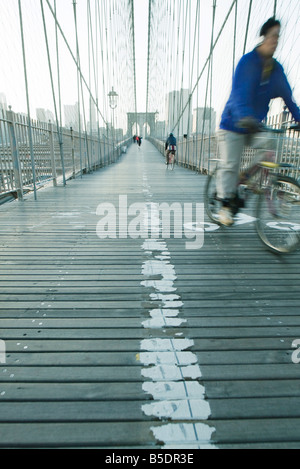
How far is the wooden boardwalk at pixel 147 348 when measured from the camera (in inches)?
35.4

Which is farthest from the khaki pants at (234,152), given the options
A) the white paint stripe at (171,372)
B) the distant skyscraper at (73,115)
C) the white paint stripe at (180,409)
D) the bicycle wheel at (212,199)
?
the distant skyscraper at (73,115)

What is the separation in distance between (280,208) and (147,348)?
4.71 ft

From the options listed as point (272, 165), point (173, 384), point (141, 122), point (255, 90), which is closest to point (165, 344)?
point (173, 384)

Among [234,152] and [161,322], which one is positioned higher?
[234,152]

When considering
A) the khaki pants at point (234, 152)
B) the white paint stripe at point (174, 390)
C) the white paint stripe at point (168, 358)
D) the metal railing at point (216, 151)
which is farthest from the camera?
the metal railing at point (216, 151)

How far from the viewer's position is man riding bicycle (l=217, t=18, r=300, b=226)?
2.05 meters

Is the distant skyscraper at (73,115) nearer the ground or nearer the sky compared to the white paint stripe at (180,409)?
nearer the sky

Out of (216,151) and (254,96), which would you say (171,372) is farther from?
(216,151)

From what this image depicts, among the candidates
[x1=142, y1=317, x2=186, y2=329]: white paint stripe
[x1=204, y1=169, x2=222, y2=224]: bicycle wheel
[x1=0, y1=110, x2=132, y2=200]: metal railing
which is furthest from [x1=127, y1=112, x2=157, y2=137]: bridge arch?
[x1=142, y1=317, x2=186, y2=329]: white paint stripe

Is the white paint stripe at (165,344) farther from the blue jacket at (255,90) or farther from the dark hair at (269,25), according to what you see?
the dark hair at (269,25)

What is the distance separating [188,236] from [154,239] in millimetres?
292

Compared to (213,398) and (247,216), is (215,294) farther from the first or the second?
(247,216)

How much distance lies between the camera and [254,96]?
216cm

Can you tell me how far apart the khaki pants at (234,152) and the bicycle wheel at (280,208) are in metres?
0.21
